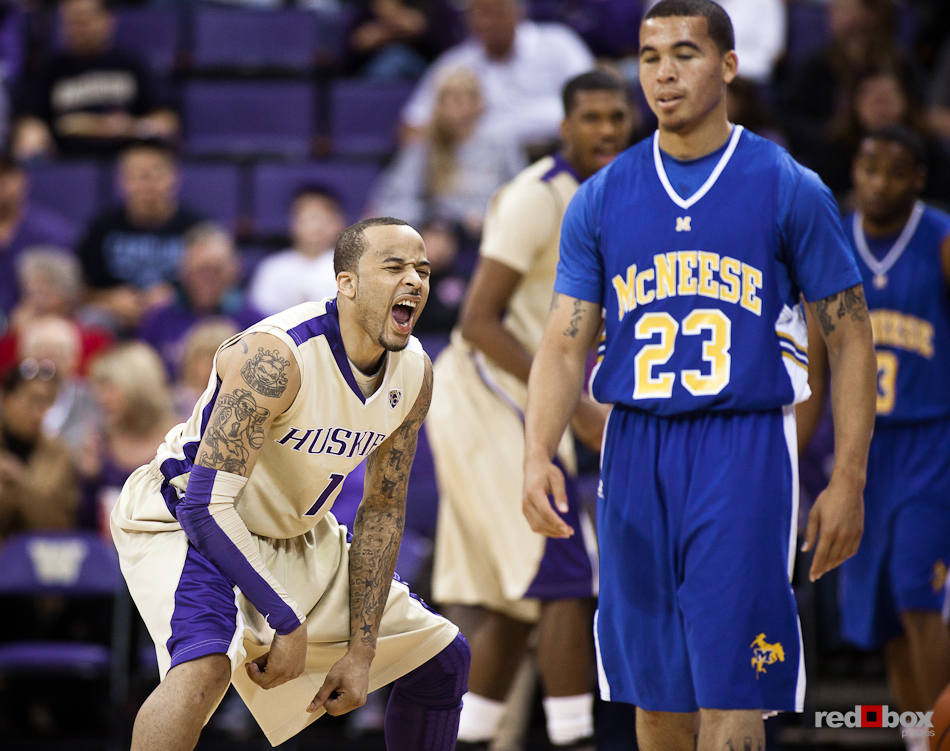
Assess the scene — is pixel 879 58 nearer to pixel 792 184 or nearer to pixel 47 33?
pixel 792 184

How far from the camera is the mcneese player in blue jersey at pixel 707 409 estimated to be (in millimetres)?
3391

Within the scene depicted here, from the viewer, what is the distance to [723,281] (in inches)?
138

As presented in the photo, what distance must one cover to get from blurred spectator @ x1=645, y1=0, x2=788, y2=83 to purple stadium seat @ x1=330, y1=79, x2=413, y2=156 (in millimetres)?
2450

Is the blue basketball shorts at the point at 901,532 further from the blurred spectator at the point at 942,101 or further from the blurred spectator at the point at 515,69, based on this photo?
the blurred spectator at the point at 515,69

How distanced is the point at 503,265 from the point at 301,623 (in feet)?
5.34

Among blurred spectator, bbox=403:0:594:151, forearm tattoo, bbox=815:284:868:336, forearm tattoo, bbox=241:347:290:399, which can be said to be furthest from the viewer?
blurred spectator, bbox=403:0:594:151

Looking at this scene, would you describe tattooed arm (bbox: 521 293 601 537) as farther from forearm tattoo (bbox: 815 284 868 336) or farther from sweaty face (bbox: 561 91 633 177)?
sweaty face (bbox: 561 91 633 177)

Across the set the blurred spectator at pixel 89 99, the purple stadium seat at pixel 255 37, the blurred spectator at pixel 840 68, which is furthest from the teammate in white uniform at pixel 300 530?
the purple stadium seat at pixel 255 37

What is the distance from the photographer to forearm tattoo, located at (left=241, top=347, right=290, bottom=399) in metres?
3.59

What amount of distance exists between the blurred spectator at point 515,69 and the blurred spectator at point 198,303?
1861mm

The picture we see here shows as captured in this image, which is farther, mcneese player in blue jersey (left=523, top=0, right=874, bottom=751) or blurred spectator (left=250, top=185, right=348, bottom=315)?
blurred spectator (left=250, top=185, right=348, bottom=315)

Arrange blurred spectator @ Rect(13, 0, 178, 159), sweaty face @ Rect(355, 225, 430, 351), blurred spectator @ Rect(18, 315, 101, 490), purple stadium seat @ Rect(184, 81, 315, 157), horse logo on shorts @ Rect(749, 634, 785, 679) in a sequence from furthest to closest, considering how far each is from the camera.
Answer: purple stadium seat @ Rect(184, 81, 315, 157), blurred spectator @ Rect(13, 0, 178, 159), blurred spectator @ Rect(18, 315, 101, 490), sweaty face @ Rect(355, 225, 430, 351), horse logo on shorts @ Rect(749, 634, 785, 679)

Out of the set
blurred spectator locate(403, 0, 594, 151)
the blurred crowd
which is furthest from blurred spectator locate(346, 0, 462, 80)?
blurred spectator locate(403, 0, 594, 151)

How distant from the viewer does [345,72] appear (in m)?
10.5
